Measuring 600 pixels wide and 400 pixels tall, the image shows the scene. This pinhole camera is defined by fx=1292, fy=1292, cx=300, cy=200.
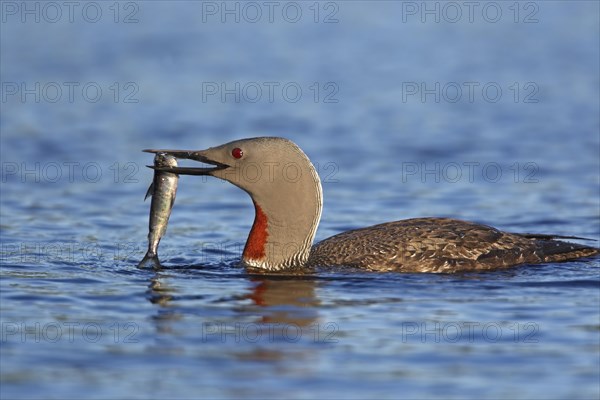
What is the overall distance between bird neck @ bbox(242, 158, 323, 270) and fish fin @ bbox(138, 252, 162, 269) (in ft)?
2.25

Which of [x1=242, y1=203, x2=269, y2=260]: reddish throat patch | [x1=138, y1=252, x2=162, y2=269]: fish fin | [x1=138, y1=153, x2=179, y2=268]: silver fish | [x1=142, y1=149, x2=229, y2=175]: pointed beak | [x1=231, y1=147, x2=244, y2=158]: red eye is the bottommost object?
[x1=138, y1=252, x2=162, y2=269]: fish fin

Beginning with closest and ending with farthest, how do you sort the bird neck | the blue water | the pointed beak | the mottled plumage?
1. the blue water
2. the pointed beak
3. the mottled plumage
4. the bird neck

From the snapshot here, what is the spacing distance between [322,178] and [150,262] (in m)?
4.92

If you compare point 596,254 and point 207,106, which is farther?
point 207,106

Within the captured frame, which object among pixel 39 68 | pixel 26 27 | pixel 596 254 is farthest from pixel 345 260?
pixel 26 27

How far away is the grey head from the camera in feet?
31.0

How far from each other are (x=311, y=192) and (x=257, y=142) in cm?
54

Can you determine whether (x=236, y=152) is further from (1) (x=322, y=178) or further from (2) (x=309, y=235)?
(1) (x=322, y=178)

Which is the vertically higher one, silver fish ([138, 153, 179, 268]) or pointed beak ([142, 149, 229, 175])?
pointed beak ([142, 149, 229, 175])

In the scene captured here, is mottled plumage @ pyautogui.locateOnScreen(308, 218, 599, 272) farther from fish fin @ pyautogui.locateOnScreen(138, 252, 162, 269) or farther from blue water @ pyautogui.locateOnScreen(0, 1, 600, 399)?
fish fin @ pyautogui.locateOnScreen(138, 252, 162, 269)

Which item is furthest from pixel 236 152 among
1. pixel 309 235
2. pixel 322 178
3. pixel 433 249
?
pixel 322 178

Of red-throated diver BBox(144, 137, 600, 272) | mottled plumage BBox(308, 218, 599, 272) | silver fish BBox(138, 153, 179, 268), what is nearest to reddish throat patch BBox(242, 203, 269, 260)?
red-throated diver BBox(144, 137, 600, 272)

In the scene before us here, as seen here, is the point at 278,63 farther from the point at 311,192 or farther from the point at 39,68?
the point at 311,192

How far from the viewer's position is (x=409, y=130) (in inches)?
658
